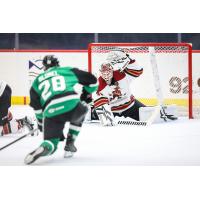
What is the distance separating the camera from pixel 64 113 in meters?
1.94

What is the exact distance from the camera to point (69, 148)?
197 centimetres

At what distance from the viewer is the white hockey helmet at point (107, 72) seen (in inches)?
109

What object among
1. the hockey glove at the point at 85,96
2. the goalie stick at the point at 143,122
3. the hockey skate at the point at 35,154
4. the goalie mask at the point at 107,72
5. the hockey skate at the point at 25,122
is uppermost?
the goalie mask at the point at 107,72

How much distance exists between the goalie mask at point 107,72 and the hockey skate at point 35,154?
3.10ft

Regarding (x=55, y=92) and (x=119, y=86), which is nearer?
(x=55, y=92)

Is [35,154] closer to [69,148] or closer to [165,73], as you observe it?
[69,148]

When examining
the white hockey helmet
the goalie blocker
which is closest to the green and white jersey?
the goalie blocker

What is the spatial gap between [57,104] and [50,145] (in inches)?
6.3

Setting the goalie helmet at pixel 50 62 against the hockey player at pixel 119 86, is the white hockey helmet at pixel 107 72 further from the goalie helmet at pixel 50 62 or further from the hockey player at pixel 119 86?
the goalie helmet at pixel 50 62

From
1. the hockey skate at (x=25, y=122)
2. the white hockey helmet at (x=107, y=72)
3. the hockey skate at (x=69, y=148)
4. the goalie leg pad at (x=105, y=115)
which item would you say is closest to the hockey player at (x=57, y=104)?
the hockey skate at (x=69, y=148)

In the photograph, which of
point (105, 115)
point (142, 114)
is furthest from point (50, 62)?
point (142, 114)

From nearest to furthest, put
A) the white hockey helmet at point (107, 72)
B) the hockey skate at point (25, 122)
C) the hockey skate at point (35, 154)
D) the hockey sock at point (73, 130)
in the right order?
the hockey skate at point (35, 154)
the hockey sock at point (73, 130)
the hockey skate at point (25, 122)
the white hockey helmet at point (107, 72)

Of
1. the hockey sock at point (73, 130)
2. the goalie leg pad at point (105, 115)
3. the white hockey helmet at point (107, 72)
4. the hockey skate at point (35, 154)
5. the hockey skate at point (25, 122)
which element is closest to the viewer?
the hockey skate at point (35, 154)
